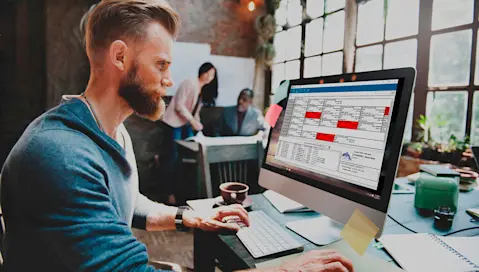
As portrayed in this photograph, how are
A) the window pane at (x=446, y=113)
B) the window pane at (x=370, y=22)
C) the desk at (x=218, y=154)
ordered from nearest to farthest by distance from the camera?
the desk at (x=218, y=154), the window pane at (x=446, y=113), the window pane at (x=370, y=22)

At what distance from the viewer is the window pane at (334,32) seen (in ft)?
10.6

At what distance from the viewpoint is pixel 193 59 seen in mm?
4207

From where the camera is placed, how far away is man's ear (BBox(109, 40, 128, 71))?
91 centimetres

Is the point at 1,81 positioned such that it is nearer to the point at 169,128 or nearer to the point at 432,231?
the point at 169,128

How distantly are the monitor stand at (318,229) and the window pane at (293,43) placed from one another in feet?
10.6

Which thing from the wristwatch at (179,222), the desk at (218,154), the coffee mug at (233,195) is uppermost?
the desk at (218,154)

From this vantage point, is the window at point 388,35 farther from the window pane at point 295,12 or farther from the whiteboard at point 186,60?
the whiteboard at point 186,60

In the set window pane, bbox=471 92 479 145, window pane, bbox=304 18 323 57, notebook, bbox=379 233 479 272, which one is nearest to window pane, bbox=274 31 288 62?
window pane, bbox=304 18 323 57

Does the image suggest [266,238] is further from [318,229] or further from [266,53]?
[266,53]

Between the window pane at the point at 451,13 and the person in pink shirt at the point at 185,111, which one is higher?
the window pane at the point at 451,13

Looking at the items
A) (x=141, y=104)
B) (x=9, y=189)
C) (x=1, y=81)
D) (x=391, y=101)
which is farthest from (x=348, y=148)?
(x=1, y=81)

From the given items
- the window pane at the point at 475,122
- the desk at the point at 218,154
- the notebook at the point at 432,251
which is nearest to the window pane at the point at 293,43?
the window pane at the point at 475,122

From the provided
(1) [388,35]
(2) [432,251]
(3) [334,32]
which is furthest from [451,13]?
(2) [432,251]

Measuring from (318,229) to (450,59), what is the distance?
2026 mm
